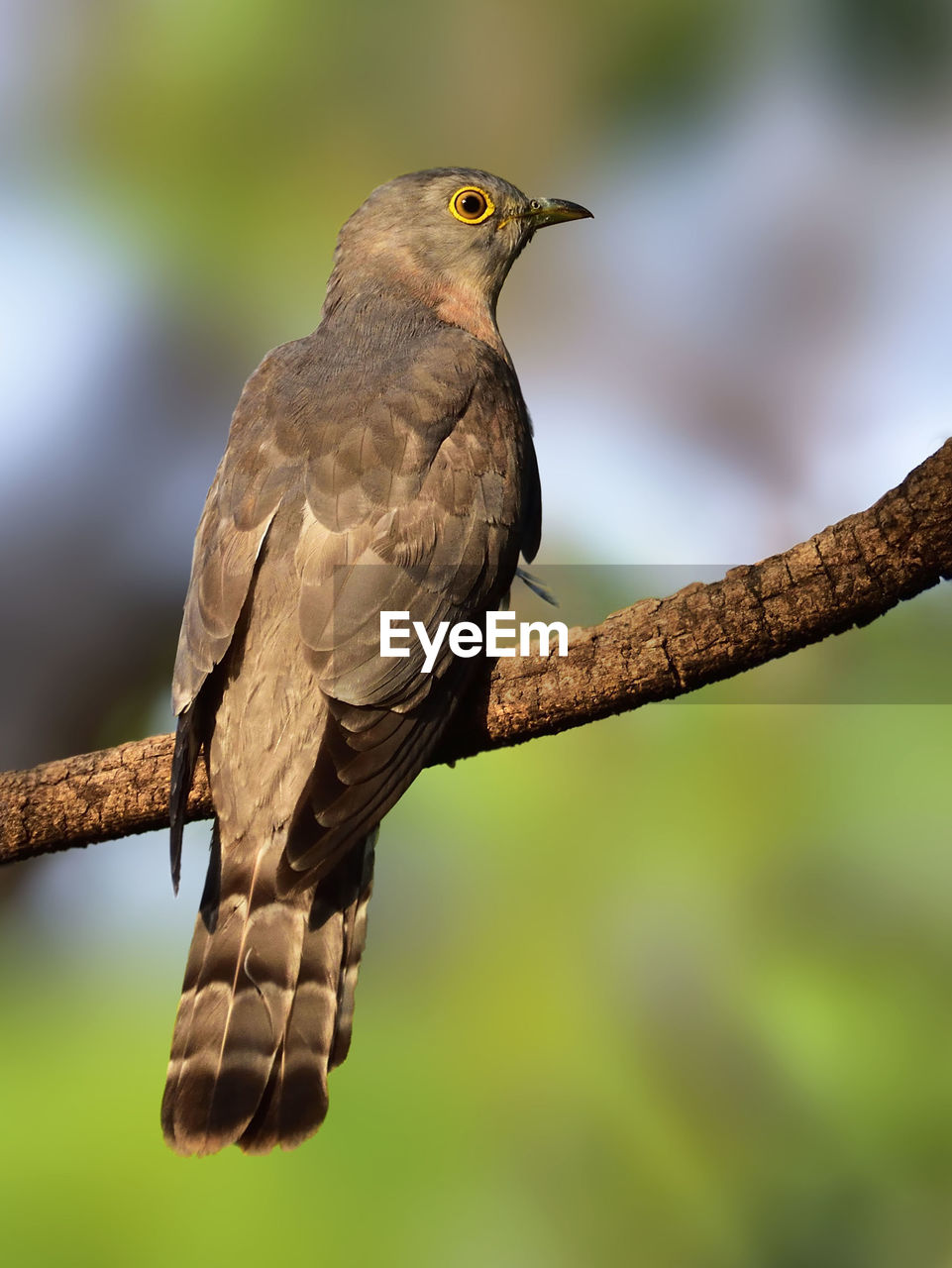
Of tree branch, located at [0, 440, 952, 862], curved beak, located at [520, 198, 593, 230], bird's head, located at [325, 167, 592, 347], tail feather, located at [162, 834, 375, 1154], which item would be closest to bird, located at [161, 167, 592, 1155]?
tail feather, located at [162, 834, 375, 1154]

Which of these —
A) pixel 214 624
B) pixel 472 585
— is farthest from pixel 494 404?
pixel 214 624

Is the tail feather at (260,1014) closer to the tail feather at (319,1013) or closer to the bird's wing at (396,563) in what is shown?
the tail feather at (319,1013)

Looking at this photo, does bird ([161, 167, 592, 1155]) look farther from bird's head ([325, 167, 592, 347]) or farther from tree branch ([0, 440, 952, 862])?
bird's head ([325, 167, 592, 347])

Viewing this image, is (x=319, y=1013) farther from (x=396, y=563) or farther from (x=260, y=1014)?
(x=396, y=563)

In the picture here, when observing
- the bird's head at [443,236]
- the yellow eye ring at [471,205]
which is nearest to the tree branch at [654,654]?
the bird's head at [443,236]

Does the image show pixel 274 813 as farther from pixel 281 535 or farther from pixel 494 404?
pixel 494 404
